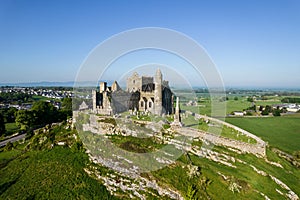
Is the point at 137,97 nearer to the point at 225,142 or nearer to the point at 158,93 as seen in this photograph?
the point at 158,93

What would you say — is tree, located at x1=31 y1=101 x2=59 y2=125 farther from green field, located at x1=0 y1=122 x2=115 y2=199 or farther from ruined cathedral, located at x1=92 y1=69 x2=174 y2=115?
green field, located at x1=0 y1=122 x2=115 y2=199

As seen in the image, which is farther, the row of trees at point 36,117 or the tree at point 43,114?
the tree at point 43,114

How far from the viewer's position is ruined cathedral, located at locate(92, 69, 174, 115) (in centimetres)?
3800

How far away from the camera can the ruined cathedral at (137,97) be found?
3800 cm

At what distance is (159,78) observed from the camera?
37.2m

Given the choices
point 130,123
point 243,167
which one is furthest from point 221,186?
point 130,123

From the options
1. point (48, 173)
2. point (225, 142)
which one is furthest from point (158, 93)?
point (48, 173)

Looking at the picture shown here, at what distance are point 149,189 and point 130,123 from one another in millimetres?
11894

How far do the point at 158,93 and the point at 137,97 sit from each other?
22.3 ft

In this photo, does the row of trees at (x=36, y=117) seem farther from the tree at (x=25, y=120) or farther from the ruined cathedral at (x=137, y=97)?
the ruined cathedral at (x=137, y=97)

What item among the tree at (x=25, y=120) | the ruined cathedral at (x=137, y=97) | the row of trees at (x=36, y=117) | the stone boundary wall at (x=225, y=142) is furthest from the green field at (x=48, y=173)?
the row of trees at (x=36, y=117)

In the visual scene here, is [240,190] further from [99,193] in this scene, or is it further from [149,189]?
[99,193]

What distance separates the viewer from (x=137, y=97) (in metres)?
43.2

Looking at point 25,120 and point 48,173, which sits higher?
point 25,120
